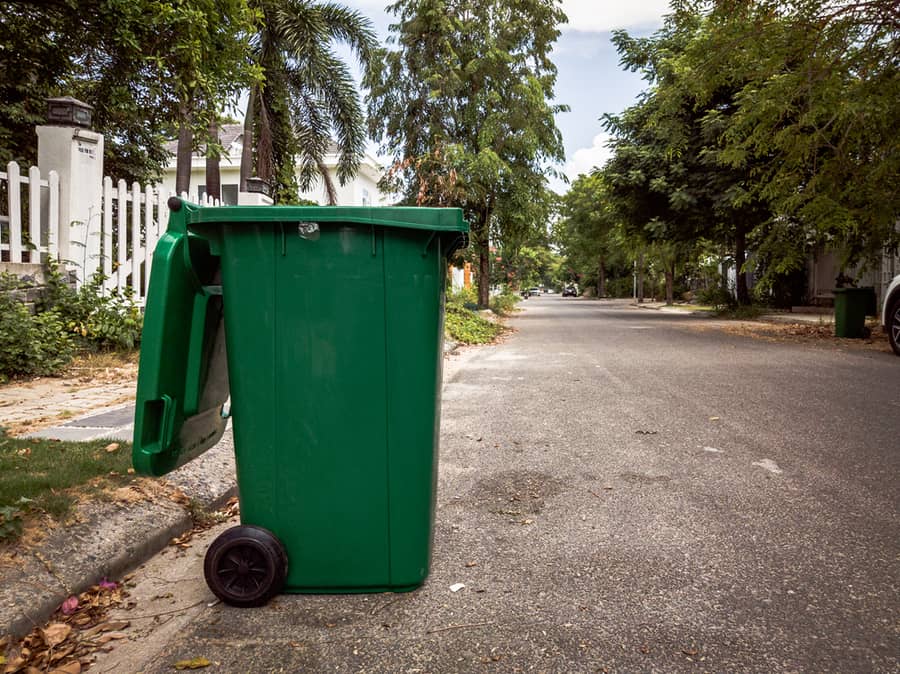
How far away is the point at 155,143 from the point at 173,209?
54.6 ft

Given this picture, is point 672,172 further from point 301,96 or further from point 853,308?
point 301,96

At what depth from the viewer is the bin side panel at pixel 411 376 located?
2.18 metres

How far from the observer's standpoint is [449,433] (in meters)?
4.95

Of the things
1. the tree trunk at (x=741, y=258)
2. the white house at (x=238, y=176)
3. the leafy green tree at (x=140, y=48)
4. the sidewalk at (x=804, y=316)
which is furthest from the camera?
the white house at (x=238, y=176)

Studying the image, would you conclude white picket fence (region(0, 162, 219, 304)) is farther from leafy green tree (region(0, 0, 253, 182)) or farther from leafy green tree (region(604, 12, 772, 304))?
leafy green tree (region(604, 12, 772, 304))

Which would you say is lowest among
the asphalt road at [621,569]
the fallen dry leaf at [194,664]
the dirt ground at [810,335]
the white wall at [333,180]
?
the fallen dry leaf at [194,664]

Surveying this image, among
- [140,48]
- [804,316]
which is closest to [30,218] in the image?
[140,48]

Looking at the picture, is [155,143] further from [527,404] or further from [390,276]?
[390,276]

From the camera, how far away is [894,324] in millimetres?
9539

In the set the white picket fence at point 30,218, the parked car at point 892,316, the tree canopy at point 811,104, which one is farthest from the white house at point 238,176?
the parked car at point 892,316

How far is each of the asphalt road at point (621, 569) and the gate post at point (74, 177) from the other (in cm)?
499

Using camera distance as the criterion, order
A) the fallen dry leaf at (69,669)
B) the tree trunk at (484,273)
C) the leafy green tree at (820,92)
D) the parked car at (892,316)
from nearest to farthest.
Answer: the fallen dry leaf at (69,669)
the parked car at (892,316)
the leafy green tree at (820,92)
the tree trunk at (484,273)

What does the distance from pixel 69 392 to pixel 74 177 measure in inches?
116

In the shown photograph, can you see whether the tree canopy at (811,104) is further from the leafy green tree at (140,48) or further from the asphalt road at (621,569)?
the leafy green tree at (140,48)
